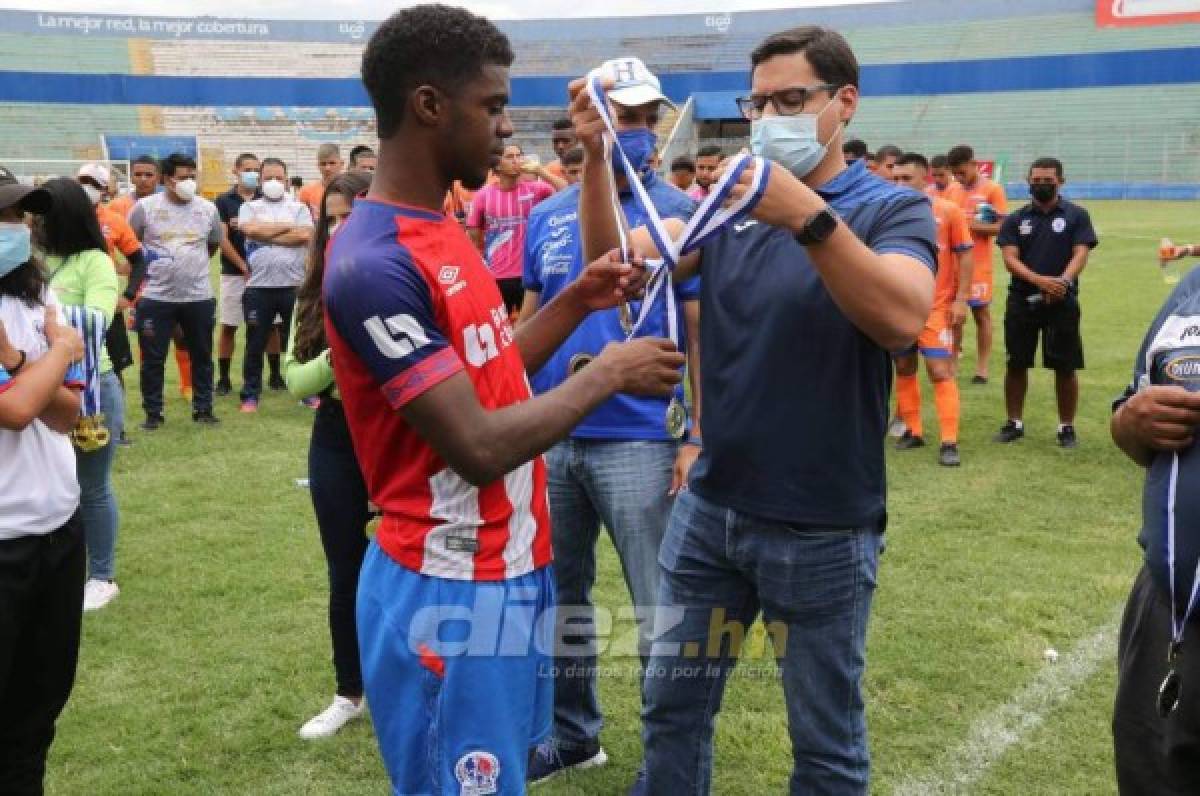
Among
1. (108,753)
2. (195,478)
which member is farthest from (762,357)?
(195,478)

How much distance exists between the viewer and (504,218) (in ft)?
28.2

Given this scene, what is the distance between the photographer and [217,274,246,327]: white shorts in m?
10.5

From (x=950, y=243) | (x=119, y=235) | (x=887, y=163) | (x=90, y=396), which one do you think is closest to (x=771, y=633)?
(x=90, y=396)

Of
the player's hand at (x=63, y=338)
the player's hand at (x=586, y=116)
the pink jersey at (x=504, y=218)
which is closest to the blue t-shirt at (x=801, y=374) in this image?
the player's hand at (x=586, y=116)

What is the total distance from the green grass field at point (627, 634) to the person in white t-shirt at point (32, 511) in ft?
2.75

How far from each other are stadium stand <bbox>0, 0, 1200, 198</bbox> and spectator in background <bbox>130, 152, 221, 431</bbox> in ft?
122

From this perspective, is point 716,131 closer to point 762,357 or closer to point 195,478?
point 195,478

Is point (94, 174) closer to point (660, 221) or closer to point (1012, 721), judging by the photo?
point (660, 221)

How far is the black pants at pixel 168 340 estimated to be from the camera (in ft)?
29.7

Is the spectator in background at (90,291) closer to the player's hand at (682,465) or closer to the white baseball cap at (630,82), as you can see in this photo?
the player's hand at (682,465)

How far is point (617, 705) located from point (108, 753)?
190 centimetres

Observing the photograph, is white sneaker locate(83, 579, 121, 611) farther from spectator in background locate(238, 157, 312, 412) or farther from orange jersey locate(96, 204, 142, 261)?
spectator in background locate(238, 157, 312, 412)

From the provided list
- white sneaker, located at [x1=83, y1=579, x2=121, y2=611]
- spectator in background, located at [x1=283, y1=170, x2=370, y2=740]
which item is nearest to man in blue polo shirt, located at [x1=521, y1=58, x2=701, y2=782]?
spectator in background, located at [x1=283, y1=170, x2=370, y2=740]

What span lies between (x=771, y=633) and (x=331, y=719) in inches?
77.9
